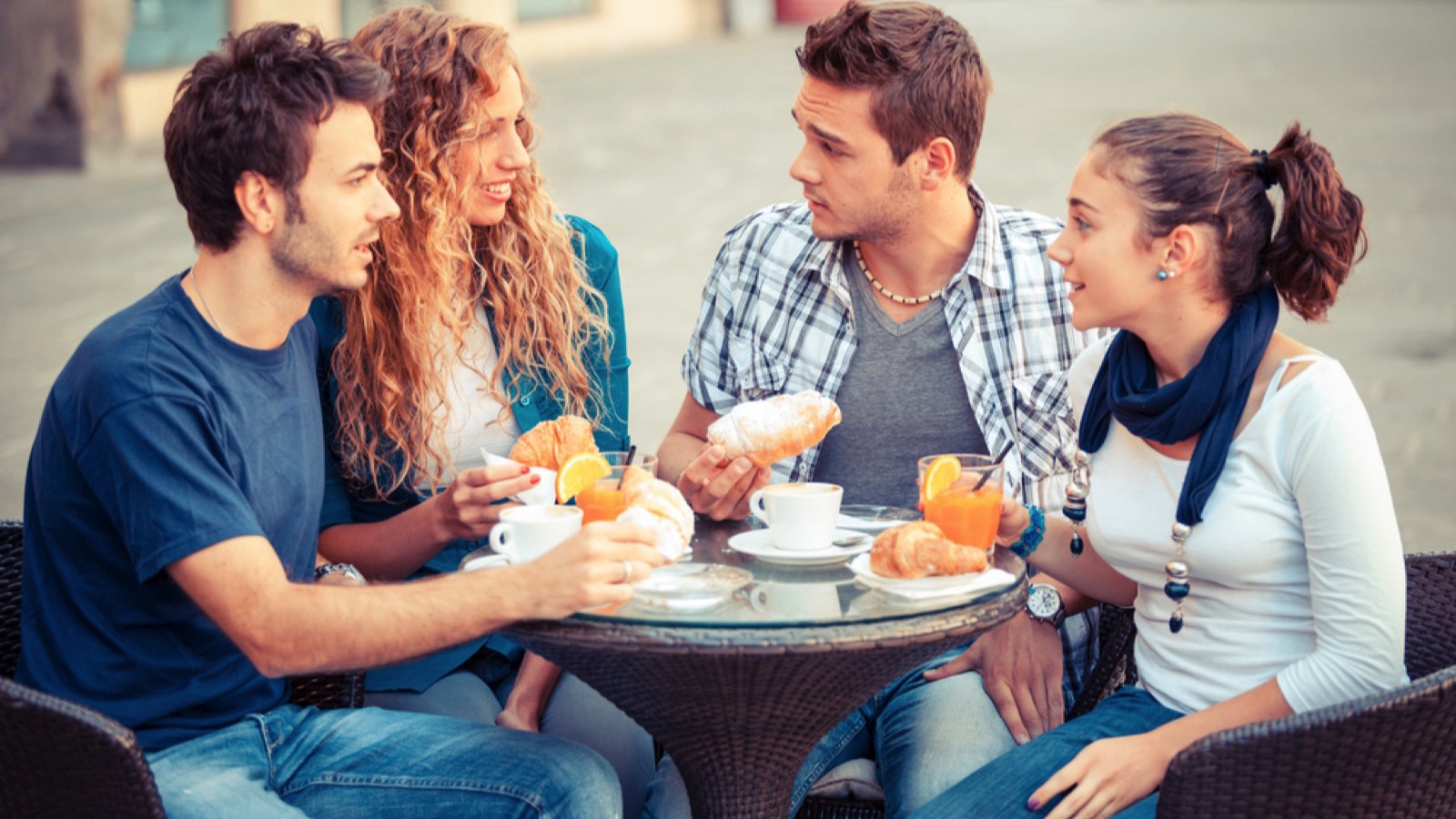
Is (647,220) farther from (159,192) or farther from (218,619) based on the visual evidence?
(218,619)

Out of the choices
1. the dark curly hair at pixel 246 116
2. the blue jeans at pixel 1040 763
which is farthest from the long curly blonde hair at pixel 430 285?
the blue jeans at pixel 1040 763

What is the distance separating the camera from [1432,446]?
6.86 m

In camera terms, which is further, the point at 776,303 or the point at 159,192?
the point at 159,192

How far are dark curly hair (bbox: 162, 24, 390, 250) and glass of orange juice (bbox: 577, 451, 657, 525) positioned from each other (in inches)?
28.0

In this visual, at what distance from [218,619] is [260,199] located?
Answer: 28.4 inches

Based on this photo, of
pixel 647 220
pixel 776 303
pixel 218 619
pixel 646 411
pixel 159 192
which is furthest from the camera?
pixel 159 192

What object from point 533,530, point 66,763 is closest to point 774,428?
point 533,530

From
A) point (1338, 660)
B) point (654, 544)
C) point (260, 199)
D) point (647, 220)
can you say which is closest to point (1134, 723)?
point (1338, 660)

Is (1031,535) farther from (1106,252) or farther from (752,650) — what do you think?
(752,650)

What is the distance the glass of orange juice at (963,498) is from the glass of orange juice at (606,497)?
1.59 ft

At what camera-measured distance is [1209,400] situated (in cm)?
262

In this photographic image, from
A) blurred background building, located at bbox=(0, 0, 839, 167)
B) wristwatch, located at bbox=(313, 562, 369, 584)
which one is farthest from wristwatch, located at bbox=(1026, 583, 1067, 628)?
blurred background building, located at bbox=(0, 0, 839, 167)

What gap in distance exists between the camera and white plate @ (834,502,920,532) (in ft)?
9.52

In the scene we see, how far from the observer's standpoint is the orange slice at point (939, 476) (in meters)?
2.61
